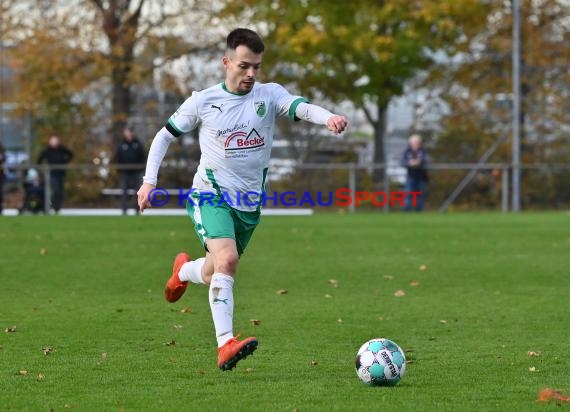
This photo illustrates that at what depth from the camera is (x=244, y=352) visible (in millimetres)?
7664

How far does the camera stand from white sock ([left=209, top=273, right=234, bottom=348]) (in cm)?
795

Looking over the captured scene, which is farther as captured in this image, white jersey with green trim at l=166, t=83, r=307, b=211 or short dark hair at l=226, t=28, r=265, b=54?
white jersey with green trim at l=166, t=83, r=307, b=211

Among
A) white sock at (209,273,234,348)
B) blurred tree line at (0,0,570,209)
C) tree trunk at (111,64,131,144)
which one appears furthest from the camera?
tree trunk at (111,64,131,144)

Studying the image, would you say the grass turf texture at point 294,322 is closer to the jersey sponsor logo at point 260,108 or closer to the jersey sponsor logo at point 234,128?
the jersey sponsor logo at point 234,128

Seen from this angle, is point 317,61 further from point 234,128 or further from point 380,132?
point 234,128

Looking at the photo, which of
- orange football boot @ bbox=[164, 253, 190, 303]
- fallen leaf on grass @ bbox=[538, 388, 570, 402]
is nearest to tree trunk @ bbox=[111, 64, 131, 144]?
orange football boot @ bbox=[164, 253, 190, 303]

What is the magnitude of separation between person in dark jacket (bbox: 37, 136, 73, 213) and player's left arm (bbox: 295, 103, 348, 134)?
74.8ft

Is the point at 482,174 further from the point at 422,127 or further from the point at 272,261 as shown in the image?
the point at 272,261

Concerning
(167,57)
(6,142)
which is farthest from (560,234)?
(6,142)

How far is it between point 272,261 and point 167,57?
2125cm

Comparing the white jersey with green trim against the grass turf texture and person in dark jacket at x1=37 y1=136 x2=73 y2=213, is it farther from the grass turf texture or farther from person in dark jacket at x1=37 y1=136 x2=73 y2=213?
person in dark jacket at x1=37 y1=136 x2=73 y2=213

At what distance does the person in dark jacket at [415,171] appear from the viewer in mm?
29844

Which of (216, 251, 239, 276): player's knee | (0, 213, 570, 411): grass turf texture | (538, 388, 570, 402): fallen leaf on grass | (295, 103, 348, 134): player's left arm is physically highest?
(295, 103, 348, 134): player's left arm

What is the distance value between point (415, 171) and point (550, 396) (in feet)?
76.4
